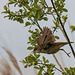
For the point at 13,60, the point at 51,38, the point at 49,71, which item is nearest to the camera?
the point at 51,38

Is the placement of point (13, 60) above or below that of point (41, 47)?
below

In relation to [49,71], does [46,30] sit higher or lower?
higher

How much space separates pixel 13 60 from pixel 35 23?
0.23m

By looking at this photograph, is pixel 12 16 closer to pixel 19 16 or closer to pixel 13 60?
pixel 19 16

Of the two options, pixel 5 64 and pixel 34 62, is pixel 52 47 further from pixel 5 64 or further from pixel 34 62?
pixel 5 64

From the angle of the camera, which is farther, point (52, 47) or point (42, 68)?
point (42, 68)

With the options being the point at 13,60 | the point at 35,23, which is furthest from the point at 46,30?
the point at 13,60

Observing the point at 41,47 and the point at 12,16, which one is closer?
the point at 41,47

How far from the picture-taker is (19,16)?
538 mm

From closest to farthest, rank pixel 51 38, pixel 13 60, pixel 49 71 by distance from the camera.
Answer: pixel 51 38
pixel 49 71
pixel 13 60

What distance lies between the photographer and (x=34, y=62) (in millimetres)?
466

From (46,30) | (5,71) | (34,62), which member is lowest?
(5,71)

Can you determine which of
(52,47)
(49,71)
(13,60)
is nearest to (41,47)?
(52,47)

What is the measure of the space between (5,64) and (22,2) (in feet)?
1.06
